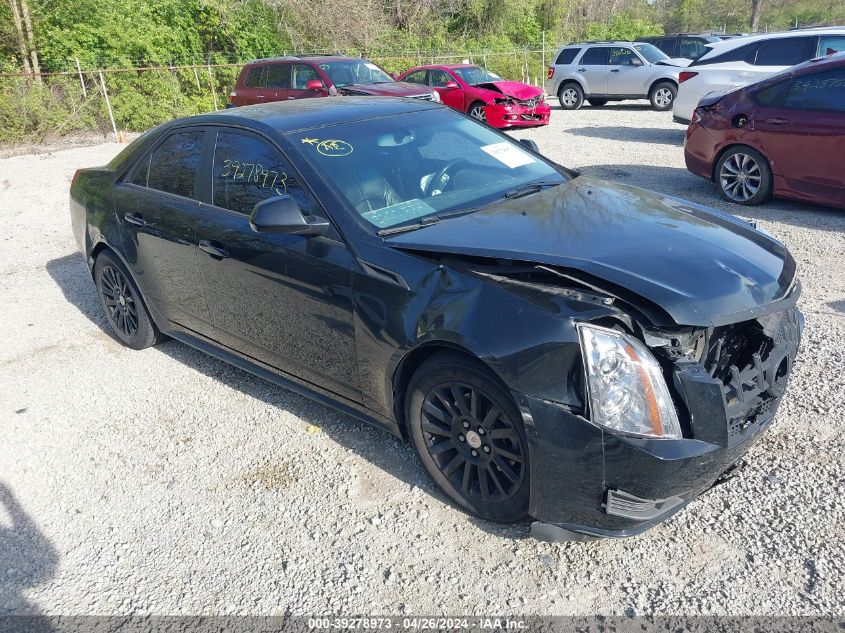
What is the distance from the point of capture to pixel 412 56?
26.9 metres

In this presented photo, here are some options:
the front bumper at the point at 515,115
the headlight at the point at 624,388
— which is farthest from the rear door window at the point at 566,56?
the headlight at the point at 624,388

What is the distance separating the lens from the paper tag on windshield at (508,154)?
160 inches

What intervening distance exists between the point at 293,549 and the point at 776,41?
12.4 meters

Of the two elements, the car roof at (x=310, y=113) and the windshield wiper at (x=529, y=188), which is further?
the car roof at (x=310, y=113)

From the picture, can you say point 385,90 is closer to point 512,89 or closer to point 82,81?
point 512,89

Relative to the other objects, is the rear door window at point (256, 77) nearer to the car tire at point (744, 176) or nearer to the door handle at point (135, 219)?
the car tire at point (744, 176)

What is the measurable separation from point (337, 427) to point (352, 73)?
11.8m

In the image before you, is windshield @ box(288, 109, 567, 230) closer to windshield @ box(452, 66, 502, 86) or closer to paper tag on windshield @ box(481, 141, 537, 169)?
paper tag on windshield @ box(481, 141, 537, 169)

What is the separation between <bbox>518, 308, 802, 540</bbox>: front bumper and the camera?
244cm

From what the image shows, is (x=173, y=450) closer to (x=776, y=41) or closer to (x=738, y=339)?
(x=738, y=339)

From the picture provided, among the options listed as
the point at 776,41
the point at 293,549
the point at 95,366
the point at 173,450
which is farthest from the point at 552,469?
the point at 776,41

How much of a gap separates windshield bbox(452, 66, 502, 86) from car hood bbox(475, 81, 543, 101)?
1.01 ft

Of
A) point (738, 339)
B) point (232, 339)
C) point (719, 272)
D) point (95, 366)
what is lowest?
point (95, 366)

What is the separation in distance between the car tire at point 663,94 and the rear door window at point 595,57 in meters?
1.69
